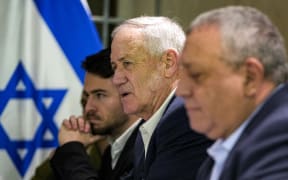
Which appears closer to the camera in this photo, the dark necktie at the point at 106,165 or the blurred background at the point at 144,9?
the dark necktie at the point at 106,165

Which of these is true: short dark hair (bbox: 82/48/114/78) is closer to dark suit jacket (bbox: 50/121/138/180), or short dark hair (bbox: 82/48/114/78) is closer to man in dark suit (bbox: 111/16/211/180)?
dark suit jacket (bbox: 50/121/138/180)

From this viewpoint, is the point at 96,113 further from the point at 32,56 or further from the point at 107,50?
the point at 32,56

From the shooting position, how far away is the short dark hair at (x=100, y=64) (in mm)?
3083

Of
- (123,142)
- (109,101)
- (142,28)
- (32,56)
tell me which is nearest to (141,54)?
(142,28)

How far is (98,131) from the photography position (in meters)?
3.15

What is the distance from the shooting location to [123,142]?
2.87 meters

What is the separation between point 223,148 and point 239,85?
14cm

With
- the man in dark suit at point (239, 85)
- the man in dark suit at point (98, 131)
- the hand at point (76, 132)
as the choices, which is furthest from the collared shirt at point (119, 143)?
the man in dark suit at point (239, 85)

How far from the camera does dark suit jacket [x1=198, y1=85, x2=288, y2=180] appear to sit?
1.30 m

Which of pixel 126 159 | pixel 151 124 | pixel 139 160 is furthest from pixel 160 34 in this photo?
pixel 126 159

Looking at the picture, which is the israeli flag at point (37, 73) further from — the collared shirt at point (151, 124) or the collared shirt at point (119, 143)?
the collared shirt at point (151, 124)

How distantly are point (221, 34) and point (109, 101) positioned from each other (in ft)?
5.81

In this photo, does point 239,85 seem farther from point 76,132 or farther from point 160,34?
point 76,132

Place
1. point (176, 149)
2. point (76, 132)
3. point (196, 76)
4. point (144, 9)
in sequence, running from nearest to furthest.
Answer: point (196, 76), point (176, 149), point (76, 132), point (144, 9)
